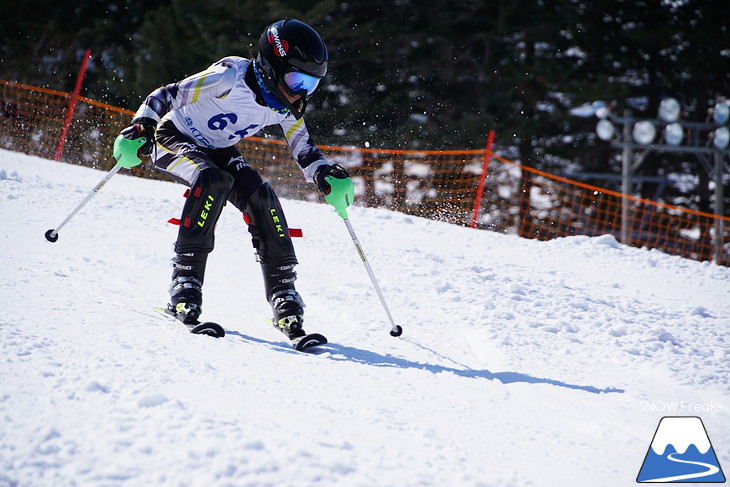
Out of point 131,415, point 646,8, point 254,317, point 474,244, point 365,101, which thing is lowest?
point 131,415

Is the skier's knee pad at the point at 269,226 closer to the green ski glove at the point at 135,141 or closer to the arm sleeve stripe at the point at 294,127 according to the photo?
the arm sleeve stripe at the point at 294,127

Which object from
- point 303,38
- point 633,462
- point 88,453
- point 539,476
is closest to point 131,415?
point 88,453

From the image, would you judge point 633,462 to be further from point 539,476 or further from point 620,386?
point 620,386

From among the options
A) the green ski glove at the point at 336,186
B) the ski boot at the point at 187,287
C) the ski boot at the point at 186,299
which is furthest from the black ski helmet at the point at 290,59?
the ski boot at the point at 186,299

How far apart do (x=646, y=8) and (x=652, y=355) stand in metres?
23.5

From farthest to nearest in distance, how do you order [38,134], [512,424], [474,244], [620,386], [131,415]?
[38,134], [474,244], [620,386], [512,424], [131,415]

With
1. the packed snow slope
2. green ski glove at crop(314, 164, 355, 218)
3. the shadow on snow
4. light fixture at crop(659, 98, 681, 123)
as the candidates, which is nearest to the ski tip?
the packed snow slope

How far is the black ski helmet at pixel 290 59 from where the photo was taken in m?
3.63

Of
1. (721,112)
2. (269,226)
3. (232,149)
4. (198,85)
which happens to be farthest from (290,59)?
(721,112)

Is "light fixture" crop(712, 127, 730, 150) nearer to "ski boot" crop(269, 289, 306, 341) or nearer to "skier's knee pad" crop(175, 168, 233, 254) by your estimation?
"ski boot" crop(269, 289, 306, 341)

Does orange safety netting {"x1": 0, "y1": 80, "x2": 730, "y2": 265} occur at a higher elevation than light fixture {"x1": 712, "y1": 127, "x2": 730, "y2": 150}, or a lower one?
lower

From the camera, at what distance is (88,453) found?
80.0 inches

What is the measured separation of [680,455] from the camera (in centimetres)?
263

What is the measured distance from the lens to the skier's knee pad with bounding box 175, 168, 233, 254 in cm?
358
